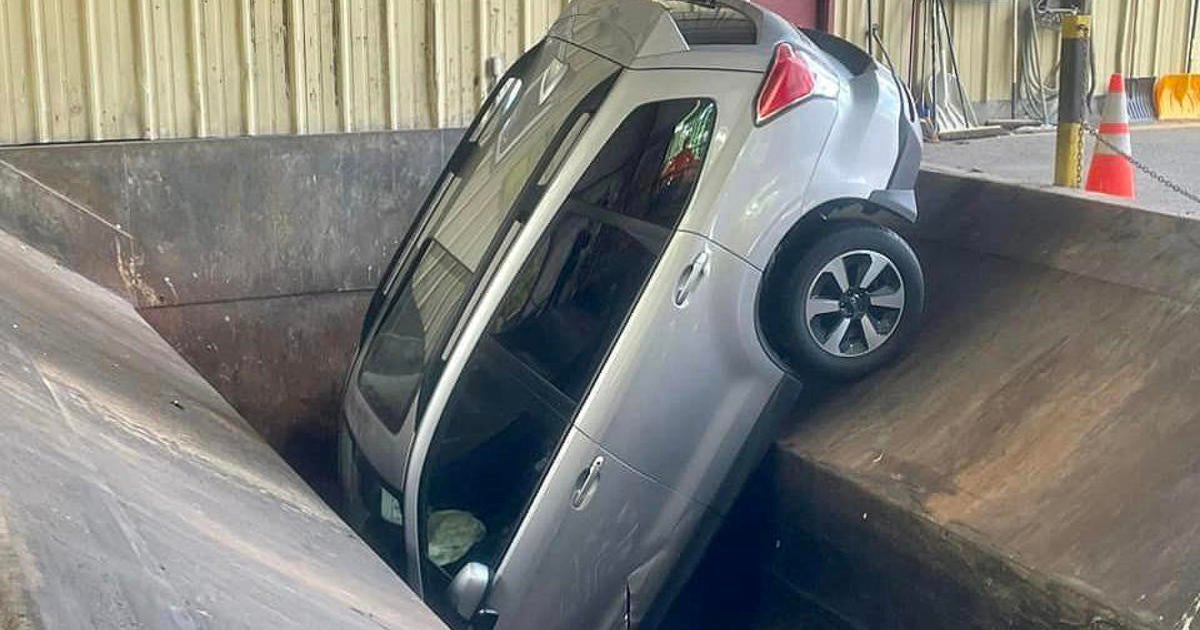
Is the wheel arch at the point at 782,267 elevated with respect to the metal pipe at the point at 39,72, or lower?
lower

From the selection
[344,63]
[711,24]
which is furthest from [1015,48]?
[711,24]

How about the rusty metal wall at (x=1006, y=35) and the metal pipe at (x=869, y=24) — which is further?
the rusty metal wall at (x=1006, y=35)

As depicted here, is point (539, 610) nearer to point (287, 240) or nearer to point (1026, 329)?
point (1026, 329)

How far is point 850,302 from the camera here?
15.1 feet

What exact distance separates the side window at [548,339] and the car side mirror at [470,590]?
0.15 ft

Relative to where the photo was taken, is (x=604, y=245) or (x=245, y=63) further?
(x=245, y=63)

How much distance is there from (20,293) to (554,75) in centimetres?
211

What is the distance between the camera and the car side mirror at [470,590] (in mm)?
4191

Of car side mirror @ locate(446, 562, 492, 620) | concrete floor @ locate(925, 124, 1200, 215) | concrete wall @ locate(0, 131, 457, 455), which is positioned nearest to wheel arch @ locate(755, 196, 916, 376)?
car side mirror @ locate(446, 562, 492, 620)

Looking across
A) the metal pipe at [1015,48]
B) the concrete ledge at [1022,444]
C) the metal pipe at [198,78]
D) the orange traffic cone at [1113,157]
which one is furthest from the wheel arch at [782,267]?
the metal pipe at [1015,48]

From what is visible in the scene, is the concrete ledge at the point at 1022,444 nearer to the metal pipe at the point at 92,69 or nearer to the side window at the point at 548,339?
the side window at the point at 548,339

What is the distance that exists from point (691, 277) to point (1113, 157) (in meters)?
2.39

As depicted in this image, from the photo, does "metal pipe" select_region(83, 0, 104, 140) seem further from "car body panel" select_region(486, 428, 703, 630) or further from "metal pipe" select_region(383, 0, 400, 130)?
"car body panel" select_region(486, 428, 703, 630)

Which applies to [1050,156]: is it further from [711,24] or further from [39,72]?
[39,72]
